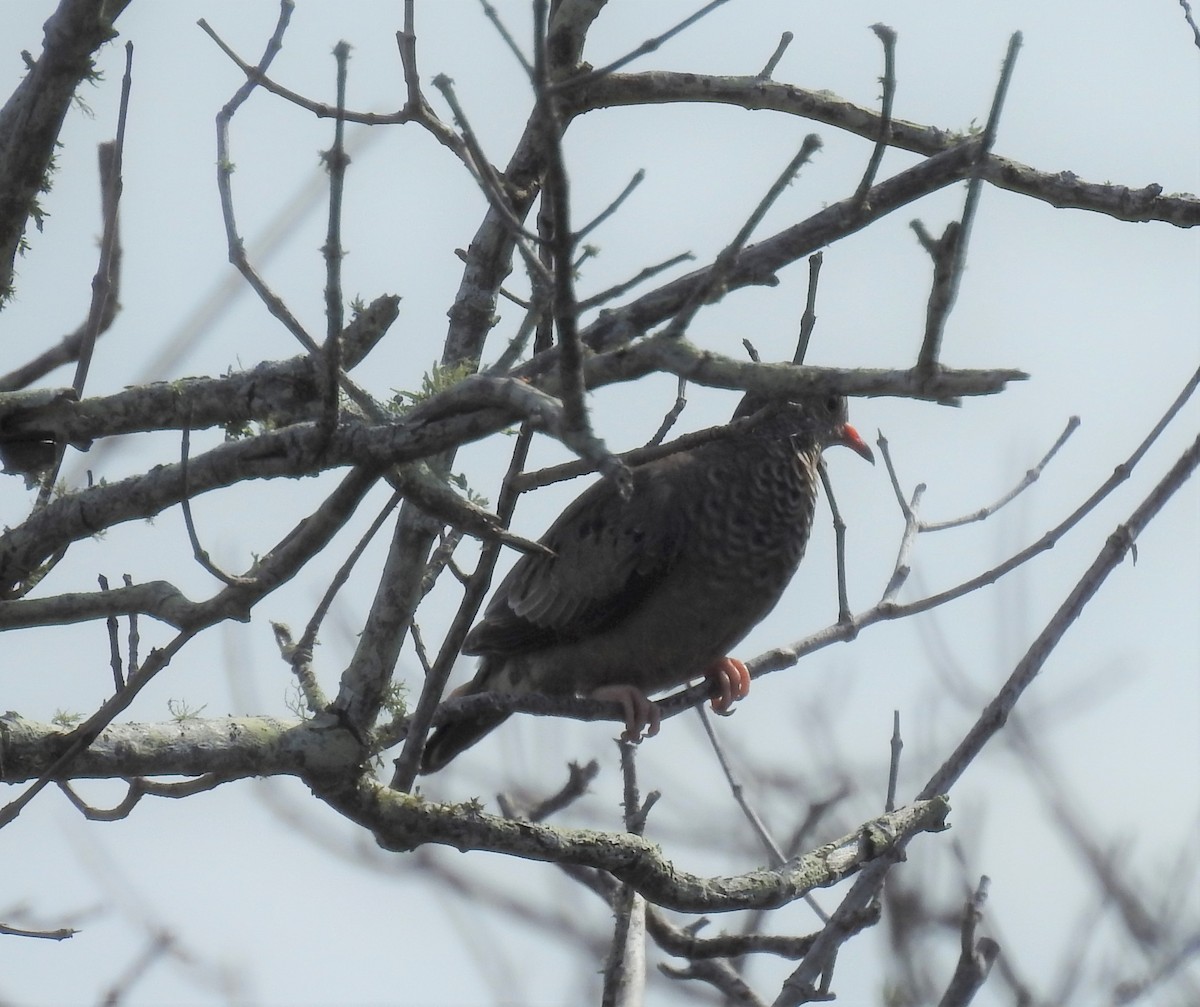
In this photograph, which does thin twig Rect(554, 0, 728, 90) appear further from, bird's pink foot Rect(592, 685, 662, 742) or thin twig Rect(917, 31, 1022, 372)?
bird's pink foot Rect(592, 685, 662, 742)

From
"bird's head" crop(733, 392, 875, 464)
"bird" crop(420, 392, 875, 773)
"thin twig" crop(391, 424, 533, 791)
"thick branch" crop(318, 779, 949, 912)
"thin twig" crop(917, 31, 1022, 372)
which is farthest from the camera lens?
"bird's head" crop(733, 392, 875, 464)

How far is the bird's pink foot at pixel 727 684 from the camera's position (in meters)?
5.65

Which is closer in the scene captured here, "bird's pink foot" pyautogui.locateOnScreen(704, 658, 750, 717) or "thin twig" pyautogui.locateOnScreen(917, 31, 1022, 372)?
"thin twig" pyautogui.locateOnScreen(917, 31, 1022, 372)

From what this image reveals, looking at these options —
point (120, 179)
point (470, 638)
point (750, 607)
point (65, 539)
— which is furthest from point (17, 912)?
point (750, 607)

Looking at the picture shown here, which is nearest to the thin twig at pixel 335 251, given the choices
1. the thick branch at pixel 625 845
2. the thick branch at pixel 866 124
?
the thick branch at pixel 625 845

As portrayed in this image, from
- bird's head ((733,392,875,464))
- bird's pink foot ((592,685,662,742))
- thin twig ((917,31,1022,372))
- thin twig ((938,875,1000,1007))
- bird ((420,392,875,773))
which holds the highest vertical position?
bird's head ((733,392,875,464))

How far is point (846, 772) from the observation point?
6641 mm

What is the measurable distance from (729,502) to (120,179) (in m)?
2.99

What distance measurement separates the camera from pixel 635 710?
17.4ft

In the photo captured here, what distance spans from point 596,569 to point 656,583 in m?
0.25

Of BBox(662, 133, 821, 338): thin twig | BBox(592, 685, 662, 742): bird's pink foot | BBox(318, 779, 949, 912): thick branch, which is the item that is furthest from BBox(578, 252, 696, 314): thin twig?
BBox(592, 685, 662, 742): bird's pink foot

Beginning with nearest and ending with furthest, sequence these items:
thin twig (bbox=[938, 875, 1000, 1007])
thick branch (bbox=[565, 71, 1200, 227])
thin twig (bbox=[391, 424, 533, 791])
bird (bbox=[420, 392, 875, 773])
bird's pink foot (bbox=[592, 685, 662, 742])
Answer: thin twig (bbox=[391, 424, 533, 791])
thin twig (bbox=[938, 875, 1000, 1007])
thick branch (bbox=[565, 71, 1200, 227])
bird's pink foot (bbox=[592, 685, 662, 742])
bird (bbox=[420, 392, 875, 773])

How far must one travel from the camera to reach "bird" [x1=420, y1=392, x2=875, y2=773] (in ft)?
18.1

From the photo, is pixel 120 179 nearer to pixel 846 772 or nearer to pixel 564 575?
pixel 564 575
